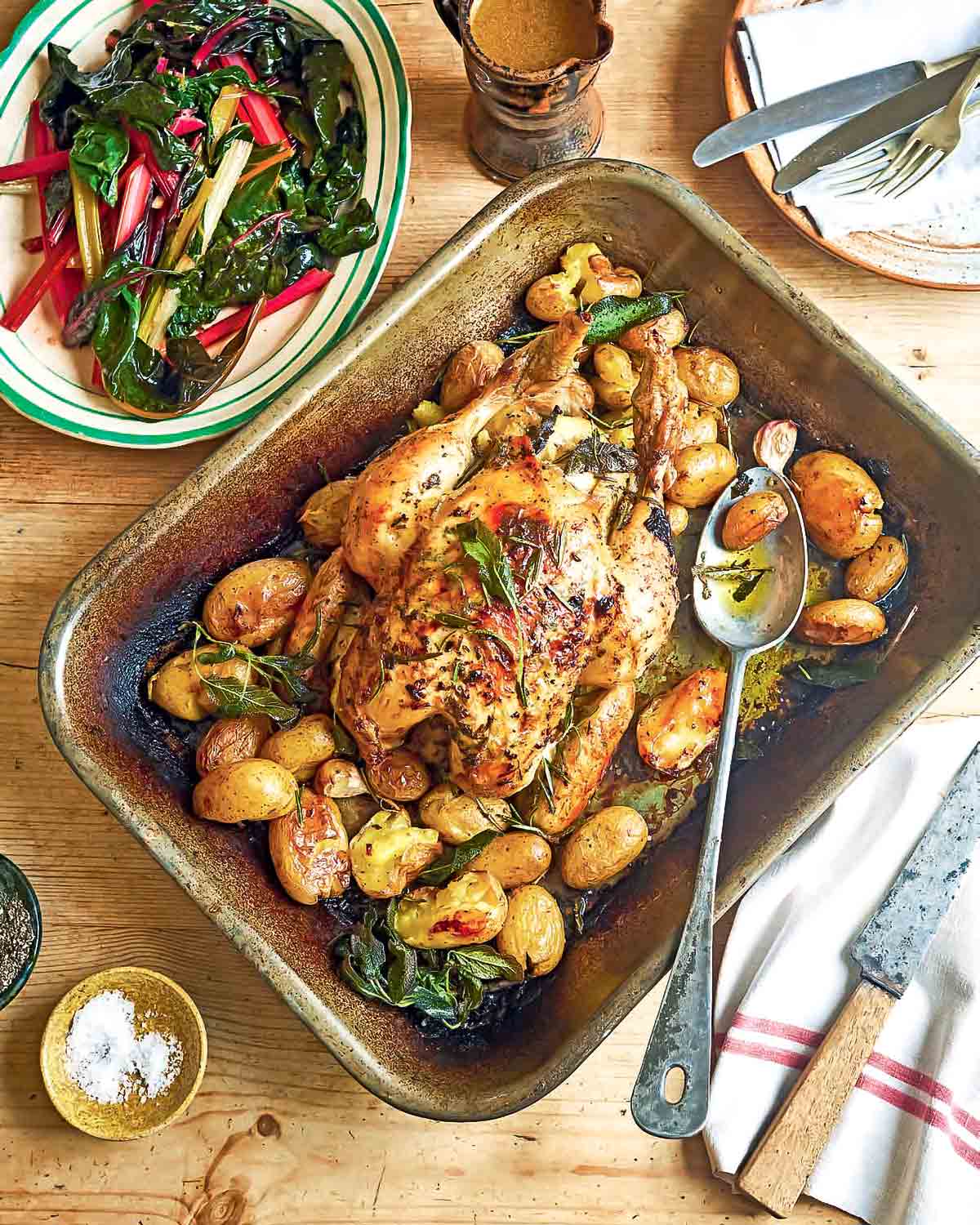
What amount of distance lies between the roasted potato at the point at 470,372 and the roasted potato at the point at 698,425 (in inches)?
14.3

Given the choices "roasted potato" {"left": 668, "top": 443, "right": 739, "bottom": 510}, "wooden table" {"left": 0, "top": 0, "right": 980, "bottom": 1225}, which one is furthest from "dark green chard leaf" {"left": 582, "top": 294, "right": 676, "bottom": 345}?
"wooden table" {"left": 0, "top": 0, "right": 980, "bottom": 1225}

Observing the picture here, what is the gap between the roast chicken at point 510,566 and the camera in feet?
5.64

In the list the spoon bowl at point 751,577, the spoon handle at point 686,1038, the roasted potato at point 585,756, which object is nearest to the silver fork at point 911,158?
the spoon bowl at point 751,577

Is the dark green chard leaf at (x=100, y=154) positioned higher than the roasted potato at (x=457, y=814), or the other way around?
the dark green chard leaf at (x=100, y=154)

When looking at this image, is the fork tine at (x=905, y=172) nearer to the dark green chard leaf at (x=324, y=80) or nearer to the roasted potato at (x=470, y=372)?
the roasted potato at (x=470, y=372)

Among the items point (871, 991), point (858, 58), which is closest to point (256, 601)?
point (871, 991)

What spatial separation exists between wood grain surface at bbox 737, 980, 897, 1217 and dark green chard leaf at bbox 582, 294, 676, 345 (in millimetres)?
1317

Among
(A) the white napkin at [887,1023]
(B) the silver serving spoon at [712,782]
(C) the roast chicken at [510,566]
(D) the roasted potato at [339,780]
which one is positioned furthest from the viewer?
(A) the white napkin at [887,1023]

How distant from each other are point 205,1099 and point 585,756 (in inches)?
39.3

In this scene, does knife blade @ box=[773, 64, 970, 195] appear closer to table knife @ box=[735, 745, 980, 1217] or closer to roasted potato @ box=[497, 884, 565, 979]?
table knife @ box=[735, 745, 980, 1217]

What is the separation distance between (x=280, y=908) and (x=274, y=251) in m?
1.23

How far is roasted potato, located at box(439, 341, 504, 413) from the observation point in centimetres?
206

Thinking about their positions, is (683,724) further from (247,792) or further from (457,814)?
(247,792)

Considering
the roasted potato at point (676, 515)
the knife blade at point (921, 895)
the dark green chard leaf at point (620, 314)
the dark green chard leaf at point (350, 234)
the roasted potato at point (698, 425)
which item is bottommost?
the knife blade at point (921, 895)
